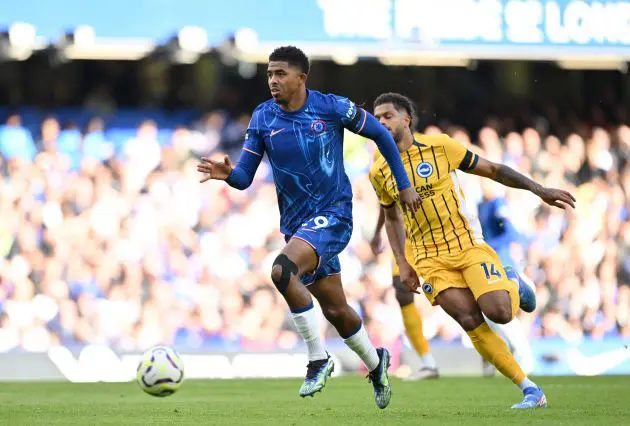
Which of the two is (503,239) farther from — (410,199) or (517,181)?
(410,199)

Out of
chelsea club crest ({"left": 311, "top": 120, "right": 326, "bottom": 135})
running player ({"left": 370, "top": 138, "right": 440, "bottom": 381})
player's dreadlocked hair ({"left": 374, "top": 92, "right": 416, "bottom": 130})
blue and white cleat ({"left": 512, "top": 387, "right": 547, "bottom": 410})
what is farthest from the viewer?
running player ({"left": 370, "top": 138, "right": 440, "bottom": 381})

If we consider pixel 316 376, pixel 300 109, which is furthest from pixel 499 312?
pixel 300 109

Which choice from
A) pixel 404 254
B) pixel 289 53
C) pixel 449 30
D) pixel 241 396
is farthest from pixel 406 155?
pixel 449 30

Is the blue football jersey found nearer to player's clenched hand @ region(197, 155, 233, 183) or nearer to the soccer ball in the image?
player's clenched hand @ region(197, 155, 233, 183)

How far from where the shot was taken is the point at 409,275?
809 cm

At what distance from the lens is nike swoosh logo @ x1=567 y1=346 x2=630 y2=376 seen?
1458cm

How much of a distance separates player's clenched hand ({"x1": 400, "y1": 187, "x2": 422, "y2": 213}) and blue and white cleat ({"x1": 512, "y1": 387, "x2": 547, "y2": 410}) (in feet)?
4.61

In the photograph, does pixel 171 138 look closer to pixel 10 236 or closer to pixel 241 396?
pixel 10 236

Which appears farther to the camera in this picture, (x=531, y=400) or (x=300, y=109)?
(x=531, y=400)

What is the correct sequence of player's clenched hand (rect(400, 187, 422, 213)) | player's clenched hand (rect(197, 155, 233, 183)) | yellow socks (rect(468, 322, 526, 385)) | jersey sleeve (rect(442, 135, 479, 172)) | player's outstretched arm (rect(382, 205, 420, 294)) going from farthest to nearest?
player's outstretched arm (rect(382, 205, 420, 294)) → jersey sleeve (rect(442, 135, 479, 172)) → yellow socks (rect(468, 322, 526, 385)) → player's clenched hand (rect(400, 187, 422, 213)) → player's clenched hand (rect(197, 155, 233, 183))

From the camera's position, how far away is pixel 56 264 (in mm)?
14609

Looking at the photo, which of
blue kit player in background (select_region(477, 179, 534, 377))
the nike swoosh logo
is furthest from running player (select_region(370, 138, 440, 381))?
the nike swoosh logo

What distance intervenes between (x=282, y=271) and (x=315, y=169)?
77cm

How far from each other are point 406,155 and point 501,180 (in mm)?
729
